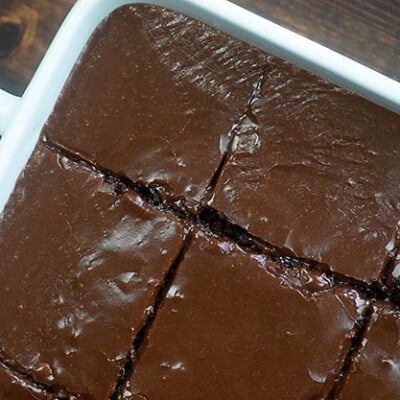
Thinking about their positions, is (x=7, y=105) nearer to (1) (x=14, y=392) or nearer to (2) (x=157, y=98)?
(2) (x=157, y=98)

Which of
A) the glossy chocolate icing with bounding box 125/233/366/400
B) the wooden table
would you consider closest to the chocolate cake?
the glossy chocolate icing with bounding box 125/233/366/400

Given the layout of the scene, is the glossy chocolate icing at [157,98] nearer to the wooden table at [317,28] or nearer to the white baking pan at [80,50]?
the white baking pan at [80,50]

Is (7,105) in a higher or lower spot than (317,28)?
lower

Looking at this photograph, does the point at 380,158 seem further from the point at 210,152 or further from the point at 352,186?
the point at 210,152

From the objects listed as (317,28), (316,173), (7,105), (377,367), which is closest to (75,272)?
(7,105)

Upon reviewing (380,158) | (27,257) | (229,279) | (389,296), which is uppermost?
(380,158)

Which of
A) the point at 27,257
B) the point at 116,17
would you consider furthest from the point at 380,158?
the point at 27,257
